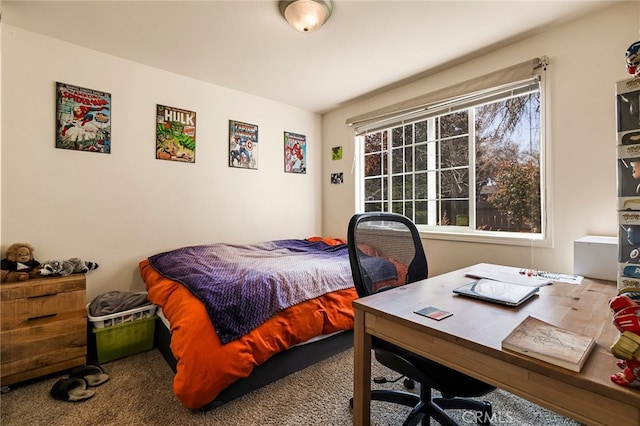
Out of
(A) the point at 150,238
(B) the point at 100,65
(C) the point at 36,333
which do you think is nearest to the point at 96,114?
(B) the point at 100,65

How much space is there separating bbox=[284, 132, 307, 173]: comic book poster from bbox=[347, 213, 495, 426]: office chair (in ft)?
7.89

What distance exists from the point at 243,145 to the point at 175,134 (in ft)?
2.36

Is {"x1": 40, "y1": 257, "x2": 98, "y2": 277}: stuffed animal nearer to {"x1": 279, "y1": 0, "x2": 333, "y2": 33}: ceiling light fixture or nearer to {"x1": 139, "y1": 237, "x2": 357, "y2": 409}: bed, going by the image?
{"x1": 139, "y1": 237, "x2": 357, "y2": 409}: bed

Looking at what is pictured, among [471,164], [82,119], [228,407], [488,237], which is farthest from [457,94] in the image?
[82,119]

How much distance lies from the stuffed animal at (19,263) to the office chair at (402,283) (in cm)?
216

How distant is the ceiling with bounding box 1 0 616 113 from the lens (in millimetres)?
1864

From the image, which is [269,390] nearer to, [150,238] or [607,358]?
[607,358]

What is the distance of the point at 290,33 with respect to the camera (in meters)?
2.14

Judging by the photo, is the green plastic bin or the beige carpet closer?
the beige carpet

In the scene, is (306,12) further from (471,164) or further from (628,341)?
(628,341)

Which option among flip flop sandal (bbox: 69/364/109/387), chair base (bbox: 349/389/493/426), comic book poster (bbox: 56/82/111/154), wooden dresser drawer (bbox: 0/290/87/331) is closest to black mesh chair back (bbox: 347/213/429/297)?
chair base (bbox: 349/389/493/426)

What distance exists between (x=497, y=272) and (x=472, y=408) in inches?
27.0

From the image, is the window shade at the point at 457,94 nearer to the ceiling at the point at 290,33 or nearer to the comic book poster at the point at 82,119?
the ceiling at the point at 290,33

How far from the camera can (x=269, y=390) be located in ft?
5.42
